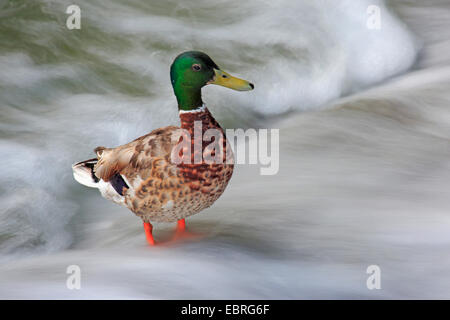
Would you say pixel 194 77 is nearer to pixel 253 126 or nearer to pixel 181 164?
pixel 181 164

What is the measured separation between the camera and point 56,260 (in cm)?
333

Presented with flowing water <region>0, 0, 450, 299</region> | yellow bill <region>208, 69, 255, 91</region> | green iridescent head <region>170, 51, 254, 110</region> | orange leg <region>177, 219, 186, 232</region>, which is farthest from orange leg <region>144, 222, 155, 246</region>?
yellow bill <region>208, 69, 255, 91</region>

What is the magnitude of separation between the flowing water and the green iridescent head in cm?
75

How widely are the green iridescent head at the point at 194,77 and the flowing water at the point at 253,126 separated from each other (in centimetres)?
75

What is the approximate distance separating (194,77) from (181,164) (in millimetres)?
379

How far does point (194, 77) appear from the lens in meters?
2.85

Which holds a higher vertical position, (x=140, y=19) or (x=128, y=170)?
(x=140, y=19)

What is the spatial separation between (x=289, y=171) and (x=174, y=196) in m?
1.53

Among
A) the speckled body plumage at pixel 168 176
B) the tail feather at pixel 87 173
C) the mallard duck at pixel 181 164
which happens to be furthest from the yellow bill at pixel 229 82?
the tail feather at pixel 87 173

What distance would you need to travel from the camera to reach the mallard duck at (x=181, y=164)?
2861mm

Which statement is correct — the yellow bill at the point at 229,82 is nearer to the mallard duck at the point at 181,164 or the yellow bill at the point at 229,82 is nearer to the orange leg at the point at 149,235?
the mallard duck at the point at 181,164

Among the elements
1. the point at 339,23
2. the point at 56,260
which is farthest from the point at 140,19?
the point at 56,260

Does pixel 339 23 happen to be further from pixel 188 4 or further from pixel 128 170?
pixel 128 170

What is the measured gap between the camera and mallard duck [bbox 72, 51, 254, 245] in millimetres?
2861
